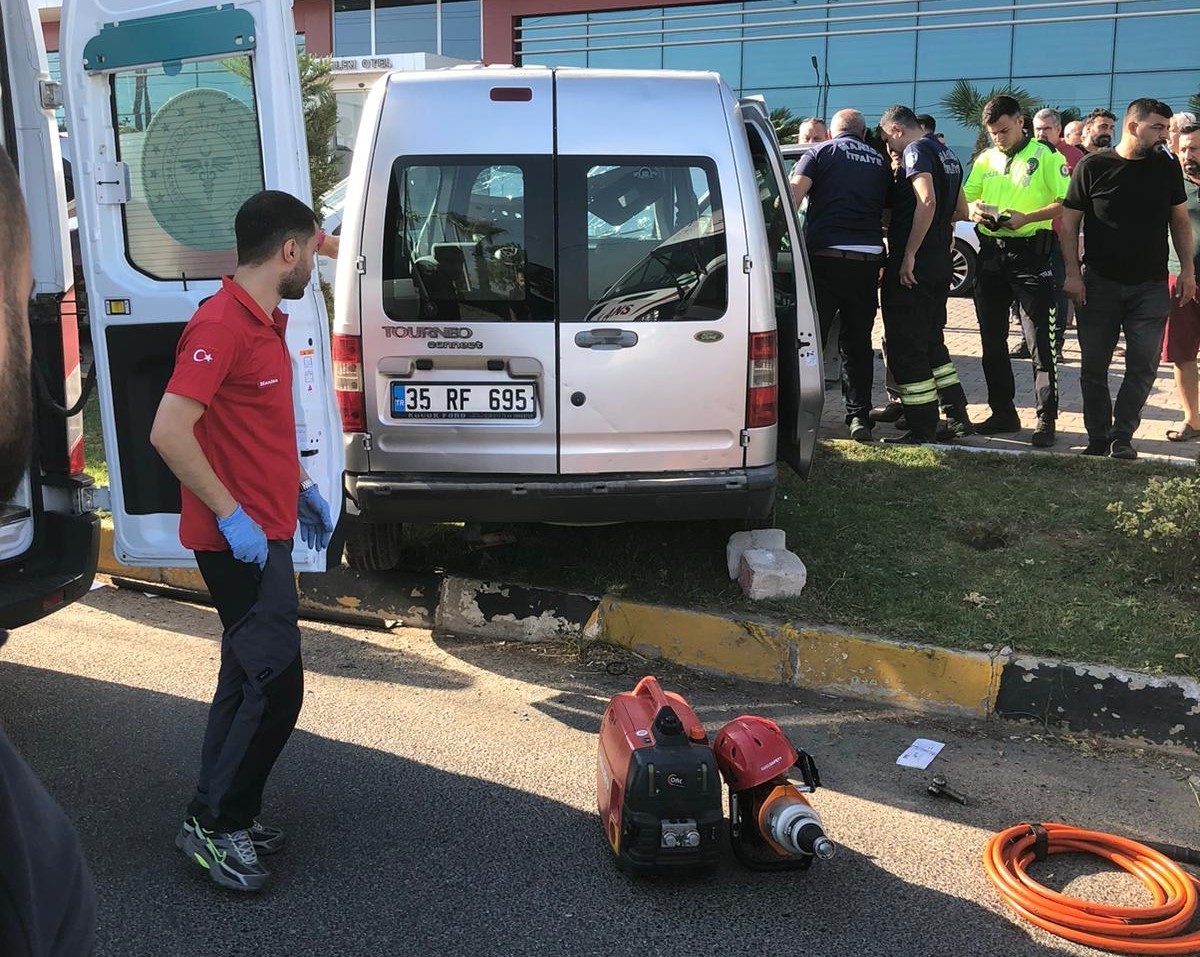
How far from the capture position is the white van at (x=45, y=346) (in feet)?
13.0

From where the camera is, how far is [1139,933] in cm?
300

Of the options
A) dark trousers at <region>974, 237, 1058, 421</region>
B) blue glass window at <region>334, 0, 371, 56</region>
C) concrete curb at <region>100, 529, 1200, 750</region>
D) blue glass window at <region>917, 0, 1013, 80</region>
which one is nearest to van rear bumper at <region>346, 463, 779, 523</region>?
concrete curb at <region>100, 529, 1200, 750</region>

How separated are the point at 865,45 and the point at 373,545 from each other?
21.2 m

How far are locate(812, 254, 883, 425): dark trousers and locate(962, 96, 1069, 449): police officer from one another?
0.84 meters

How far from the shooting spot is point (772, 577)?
16.6 feet

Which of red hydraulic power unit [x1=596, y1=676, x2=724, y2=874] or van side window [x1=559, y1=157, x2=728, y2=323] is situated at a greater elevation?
van side window [x1=559, y1=157, x2=728, y2=323]

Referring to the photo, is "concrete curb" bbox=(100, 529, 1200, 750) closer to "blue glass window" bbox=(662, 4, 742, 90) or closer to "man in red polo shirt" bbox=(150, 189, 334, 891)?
"man in red polo shirt" bbox=(150, 189, 334, 891)

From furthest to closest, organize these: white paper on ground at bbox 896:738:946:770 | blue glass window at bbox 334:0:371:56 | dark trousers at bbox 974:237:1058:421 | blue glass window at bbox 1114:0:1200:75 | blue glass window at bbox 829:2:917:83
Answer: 1. blue glass window at bbox 334:0:371:56
2. blue glass window at bbox 829:2:917:83
3. blue glass window at bbox 1114:0:1200:75
4. dark trousers at bbox 974:237:1058:421
5. white paper on ground at bbox 896:738:946:770

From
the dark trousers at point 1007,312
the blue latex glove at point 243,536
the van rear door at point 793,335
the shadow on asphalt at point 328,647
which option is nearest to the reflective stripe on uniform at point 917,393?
the dark trousers at point 1007,312

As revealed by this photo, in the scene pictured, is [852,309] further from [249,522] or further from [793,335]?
[249,522]

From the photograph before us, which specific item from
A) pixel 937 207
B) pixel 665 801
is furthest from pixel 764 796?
pixel 937 207

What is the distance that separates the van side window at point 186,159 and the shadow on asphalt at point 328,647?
173cm

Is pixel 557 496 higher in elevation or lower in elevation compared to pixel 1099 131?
lower

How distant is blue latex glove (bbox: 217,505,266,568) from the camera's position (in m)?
3.12
